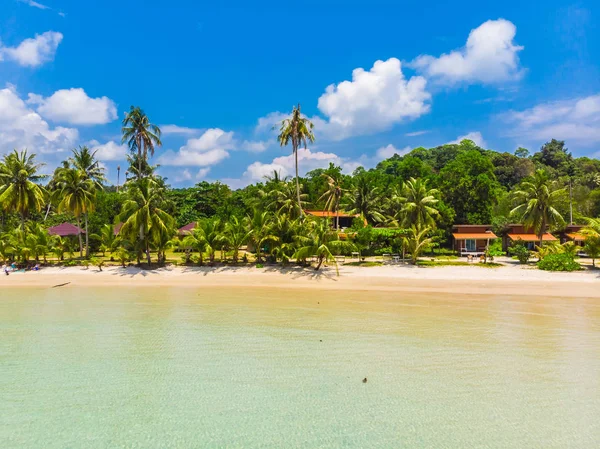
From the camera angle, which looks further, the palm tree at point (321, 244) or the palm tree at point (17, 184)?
the palm tree at point (17, 184)

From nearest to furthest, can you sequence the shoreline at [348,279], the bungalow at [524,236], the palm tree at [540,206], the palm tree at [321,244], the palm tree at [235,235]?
the shoreline at [348,279] → the palm tree at [321,244] → the palm tree at [235,235] → the palm tree at [540,206] → the bungalow at [524,236]

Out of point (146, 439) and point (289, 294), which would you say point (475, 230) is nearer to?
point (289, 294)

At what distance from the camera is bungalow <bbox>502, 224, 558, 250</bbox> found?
1220 inches

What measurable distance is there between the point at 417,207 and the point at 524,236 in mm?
10968

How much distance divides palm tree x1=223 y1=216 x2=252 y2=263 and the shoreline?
1.57m

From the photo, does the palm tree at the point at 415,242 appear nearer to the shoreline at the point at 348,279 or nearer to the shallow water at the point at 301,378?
the shoreline at the point at 348,279

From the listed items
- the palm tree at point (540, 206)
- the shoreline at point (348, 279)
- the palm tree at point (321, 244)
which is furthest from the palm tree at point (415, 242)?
the palm tree at point (540, 206)

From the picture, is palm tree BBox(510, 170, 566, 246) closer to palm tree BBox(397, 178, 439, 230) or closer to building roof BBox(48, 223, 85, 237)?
palm tree BBox(397, 178, 439, 230)

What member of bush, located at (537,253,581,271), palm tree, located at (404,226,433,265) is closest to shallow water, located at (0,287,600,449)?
bush, located at (537,253,581,271)

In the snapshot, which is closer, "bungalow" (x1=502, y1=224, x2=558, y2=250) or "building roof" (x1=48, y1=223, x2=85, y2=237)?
"bungalow" (x1=502, y1=224, x2=558, y2=250)

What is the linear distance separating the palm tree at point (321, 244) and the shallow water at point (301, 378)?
811cm

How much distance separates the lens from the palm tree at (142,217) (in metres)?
22.9

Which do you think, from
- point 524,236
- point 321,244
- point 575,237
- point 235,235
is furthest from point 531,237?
point 235,235

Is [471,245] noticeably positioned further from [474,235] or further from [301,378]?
[301,378]
